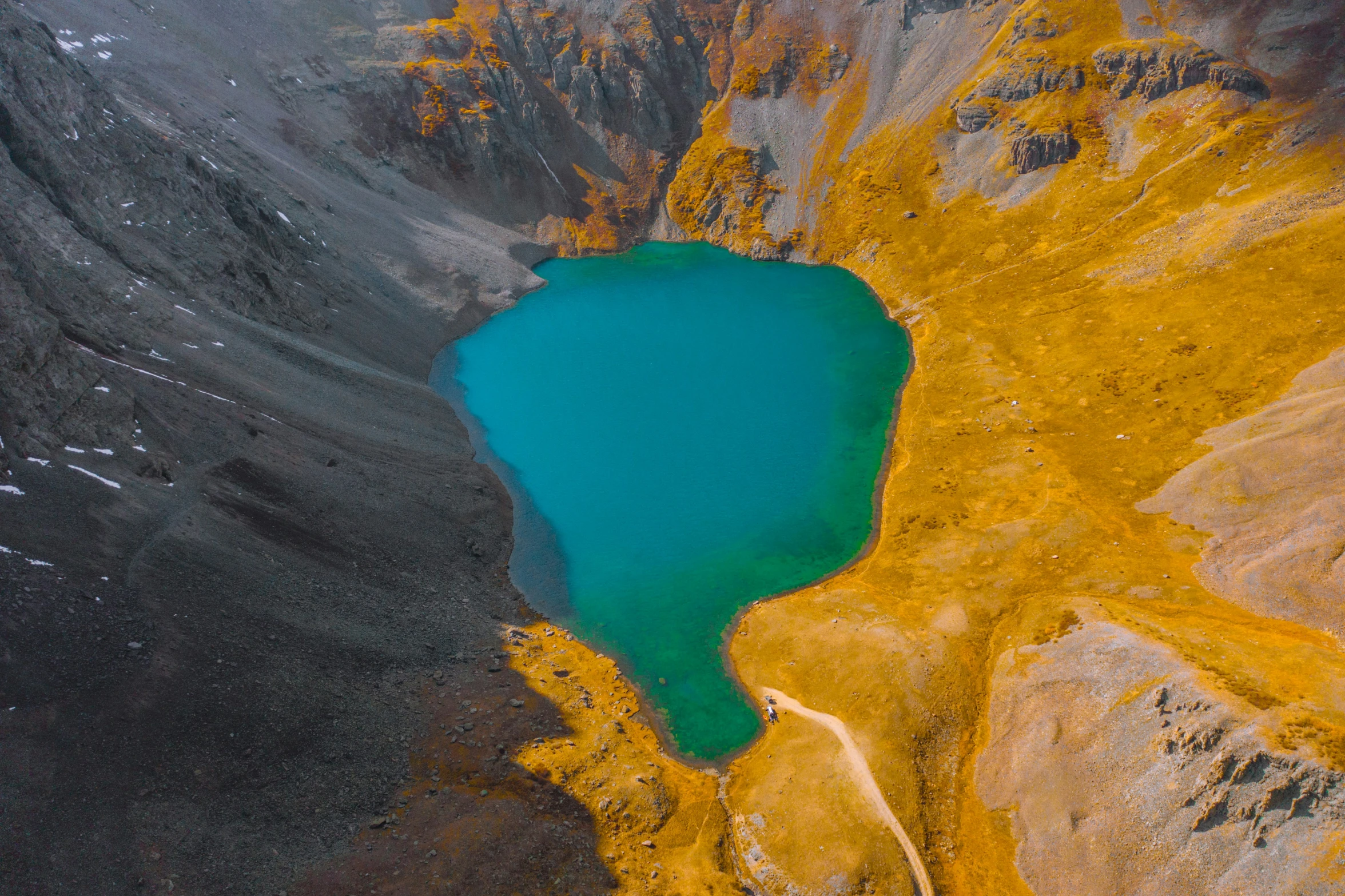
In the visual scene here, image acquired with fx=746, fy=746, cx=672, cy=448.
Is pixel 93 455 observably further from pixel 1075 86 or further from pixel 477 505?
pixel 1075 86

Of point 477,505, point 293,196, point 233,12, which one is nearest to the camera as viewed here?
point 477,505

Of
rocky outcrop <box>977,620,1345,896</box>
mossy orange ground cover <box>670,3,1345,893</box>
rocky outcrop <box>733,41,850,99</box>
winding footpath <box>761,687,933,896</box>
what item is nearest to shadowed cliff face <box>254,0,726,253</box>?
rocky outcrop <box>733,41,850,99</box>

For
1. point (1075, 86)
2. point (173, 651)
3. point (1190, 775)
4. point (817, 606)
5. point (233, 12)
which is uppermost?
point (233, 12)

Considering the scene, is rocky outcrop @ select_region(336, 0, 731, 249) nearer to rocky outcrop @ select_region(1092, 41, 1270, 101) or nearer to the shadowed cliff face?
the shadowed cliff face

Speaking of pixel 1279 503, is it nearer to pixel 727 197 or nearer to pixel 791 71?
pixel 727 197

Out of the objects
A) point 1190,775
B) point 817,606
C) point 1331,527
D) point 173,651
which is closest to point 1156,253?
point 1331,527

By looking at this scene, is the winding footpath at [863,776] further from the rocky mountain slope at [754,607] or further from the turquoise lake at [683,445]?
the turquoise lake at [683,445]
